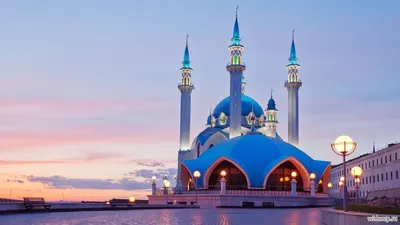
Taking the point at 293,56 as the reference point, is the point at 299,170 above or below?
below

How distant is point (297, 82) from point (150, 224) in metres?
63.2

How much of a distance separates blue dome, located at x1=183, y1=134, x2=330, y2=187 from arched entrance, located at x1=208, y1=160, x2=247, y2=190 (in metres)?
1.54

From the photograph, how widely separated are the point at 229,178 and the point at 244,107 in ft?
81.5

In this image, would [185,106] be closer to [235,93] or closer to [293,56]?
[235,93]

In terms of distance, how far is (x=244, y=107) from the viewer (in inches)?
3413

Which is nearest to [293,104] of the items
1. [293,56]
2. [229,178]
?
[293,56]

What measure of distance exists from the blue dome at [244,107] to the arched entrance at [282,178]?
75.2ft

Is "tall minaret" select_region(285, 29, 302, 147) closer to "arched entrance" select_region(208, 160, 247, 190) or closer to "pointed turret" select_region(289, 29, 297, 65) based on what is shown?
"pointed turret" select_region(289, 29, 297, 65)

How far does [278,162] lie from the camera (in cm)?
6100

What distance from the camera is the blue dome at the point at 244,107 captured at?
283 ft

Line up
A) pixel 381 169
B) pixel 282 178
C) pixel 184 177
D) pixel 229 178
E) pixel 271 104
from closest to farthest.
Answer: pixel 282 178 < pixel 229 178 < pixel 184 177 < pixel 381 169 < pixel 271 104

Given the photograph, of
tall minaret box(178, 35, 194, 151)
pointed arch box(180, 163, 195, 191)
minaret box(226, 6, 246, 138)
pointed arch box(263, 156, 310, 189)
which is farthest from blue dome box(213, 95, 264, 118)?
pointed arch box(263, 156, 310, 189)

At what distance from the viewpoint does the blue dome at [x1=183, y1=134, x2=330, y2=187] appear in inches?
2410

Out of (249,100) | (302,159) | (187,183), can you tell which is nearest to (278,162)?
(302,159)
